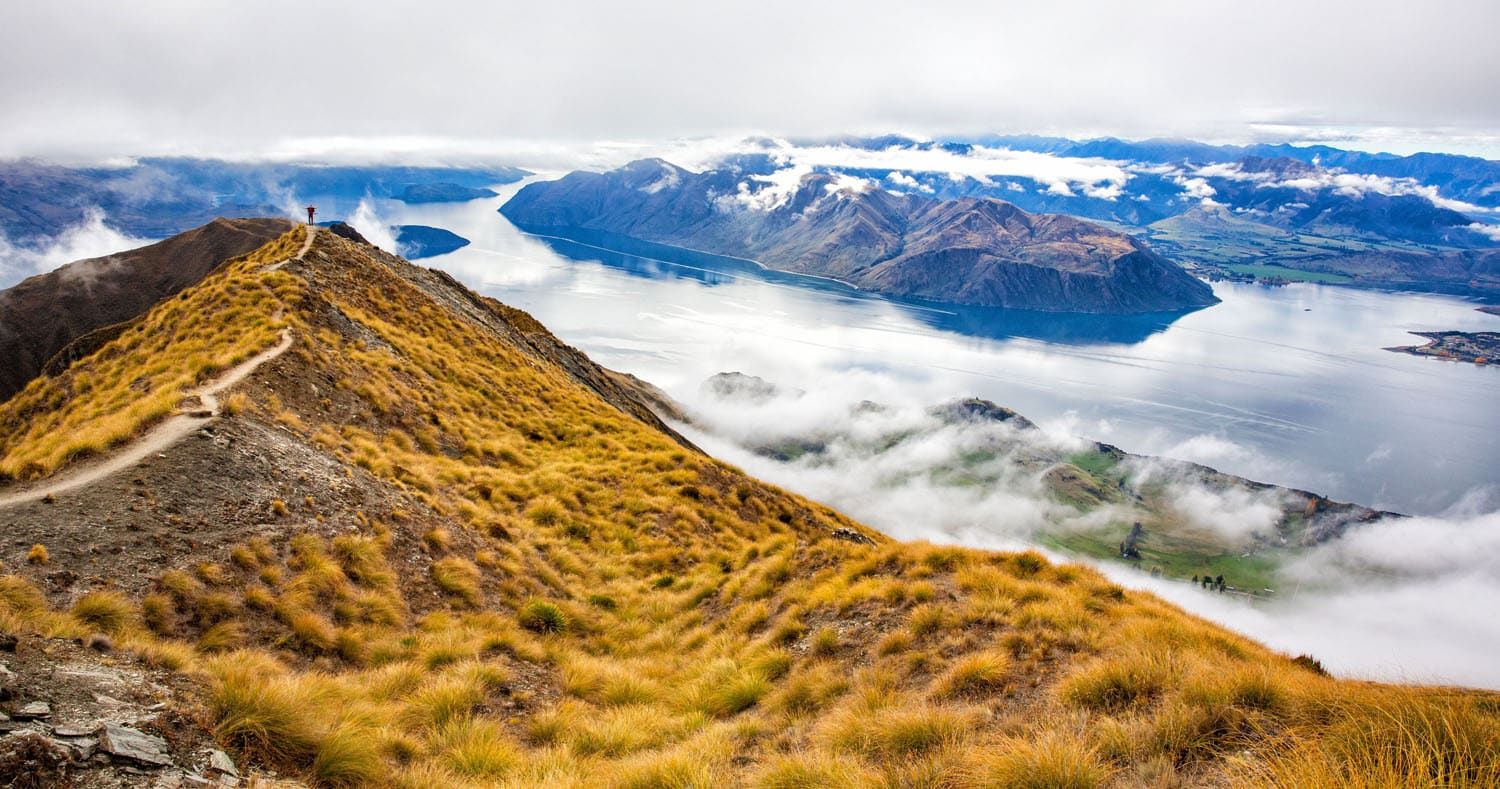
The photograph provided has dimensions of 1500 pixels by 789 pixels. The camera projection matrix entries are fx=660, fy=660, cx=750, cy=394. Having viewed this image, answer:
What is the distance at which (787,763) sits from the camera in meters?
6.73

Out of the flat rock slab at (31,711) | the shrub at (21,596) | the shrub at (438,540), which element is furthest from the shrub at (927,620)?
the shrub at (21,596)

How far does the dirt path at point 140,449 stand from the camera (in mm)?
11398

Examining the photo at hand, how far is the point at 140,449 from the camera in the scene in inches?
512

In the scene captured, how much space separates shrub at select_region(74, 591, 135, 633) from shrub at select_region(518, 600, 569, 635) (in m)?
5.88

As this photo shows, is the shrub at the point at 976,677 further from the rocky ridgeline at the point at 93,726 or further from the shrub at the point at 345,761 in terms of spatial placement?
the rocky ridgeline at the point at 93,726

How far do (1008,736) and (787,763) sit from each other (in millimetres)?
2367

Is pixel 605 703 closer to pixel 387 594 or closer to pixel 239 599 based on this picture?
pixel 387 594

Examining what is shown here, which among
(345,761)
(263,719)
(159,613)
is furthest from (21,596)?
(345,761)

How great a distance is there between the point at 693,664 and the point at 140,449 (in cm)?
1169

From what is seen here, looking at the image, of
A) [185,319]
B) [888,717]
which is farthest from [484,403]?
[888,717]

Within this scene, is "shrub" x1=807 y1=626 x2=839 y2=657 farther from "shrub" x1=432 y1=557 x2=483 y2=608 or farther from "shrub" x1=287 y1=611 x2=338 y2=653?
"shrub" x1=287 y1=611 x2=338 y2=653

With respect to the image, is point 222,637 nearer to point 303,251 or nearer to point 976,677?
point 976,677

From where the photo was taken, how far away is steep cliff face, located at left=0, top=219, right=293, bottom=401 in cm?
9656

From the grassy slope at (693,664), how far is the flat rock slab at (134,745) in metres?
0.59
